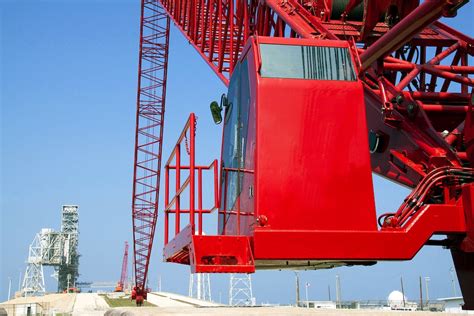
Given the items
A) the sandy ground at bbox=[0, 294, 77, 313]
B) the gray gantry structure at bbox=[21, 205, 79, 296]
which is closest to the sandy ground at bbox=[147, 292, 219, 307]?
the sandy ground at bbox=[0, 294, 77, 313]

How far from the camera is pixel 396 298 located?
4178 centimetres

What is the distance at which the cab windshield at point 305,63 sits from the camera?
7.21 meters

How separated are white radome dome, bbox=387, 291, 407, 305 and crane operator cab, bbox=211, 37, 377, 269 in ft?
119

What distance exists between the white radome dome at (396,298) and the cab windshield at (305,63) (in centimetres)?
3623

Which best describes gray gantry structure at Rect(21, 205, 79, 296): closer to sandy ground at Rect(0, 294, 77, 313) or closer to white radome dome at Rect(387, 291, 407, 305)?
sandy ground at Rect(0, 294, 77, 313)

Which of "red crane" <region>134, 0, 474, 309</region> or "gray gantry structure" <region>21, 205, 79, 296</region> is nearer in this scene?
"red crane" <region>134, 0, 474, 309</region>

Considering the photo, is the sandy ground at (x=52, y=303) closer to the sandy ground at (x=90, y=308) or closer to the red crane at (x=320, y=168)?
the sandy ground at (x=90, y=308)

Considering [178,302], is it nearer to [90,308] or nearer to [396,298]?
[90,308]

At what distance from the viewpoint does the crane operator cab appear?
21.3 ft

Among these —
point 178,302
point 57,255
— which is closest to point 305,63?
point 178,302

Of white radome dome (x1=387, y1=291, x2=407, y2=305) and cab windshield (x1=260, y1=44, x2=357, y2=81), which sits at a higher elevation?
cab windshield (x1=260, y1=44, x2=357, y2=81)

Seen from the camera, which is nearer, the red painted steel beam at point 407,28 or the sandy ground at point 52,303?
the red painted steel beam at point 407,28

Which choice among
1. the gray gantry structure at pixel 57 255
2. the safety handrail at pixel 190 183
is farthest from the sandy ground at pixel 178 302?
the gray gantry structure at pixel 57 255

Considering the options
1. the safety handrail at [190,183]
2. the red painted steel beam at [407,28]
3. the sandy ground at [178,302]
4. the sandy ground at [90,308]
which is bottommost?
the sandy ground at [90,308]
